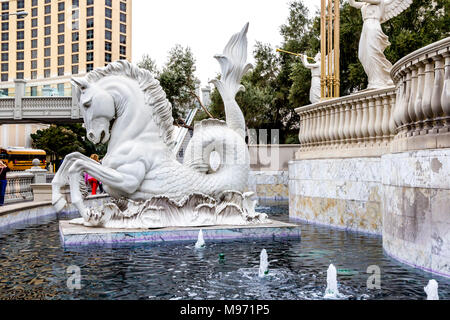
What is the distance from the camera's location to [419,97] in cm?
601

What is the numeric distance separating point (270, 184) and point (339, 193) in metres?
8.54

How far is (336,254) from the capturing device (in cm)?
694

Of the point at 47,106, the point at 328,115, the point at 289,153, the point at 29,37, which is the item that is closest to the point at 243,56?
the point at 328,115

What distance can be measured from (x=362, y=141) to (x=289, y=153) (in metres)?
11.2

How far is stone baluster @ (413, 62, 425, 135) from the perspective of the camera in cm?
598

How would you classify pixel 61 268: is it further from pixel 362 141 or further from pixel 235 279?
pixel 362 141

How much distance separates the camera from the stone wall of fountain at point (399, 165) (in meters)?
5.45

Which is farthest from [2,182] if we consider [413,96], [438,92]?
[438,92]

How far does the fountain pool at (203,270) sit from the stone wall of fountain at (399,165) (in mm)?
451

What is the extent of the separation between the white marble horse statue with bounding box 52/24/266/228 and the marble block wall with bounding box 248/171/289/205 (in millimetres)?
9276

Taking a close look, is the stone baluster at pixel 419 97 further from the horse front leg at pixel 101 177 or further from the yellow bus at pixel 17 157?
the yellow bus at pixel 17 157

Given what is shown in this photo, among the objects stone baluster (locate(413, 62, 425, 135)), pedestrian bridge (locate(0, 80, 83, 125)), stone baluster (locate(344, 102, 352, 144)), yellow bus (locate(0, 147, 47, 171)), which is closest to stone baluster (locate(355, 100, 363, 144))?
stone baluster (locate(344, 102, 352, 144))

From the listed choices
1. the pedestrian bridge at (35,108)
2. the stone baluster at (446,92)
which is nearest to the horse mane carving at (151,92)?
the stone baluster at (446,92)

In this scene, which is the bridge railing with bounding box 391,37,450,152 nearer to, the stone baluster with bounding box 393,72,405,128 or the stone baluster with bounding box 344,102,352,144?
the stone baluster with bounding box 393,72,405,128
